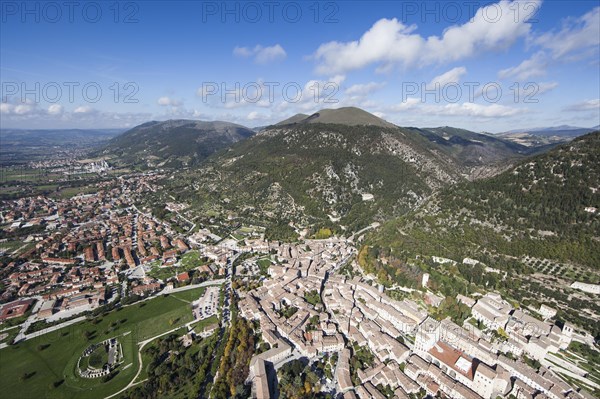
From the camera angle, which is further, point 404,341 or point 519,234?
point 519,234

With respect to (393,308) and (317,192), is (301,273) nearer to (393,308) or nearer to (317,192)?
(393,308)

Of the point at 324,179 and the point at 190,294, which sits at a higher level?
the point at 324,179

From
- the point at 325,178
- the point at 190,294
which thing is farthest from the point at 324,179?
the point at 190,294

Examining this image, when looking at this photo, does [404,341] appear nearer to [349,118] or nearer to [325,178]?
[325,178]

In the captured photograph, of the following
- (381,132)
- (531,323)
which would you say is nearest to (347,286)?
(531,323)

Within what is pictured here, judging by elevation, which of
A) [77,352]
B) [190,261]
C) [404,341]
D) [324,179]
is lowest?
[77,352]

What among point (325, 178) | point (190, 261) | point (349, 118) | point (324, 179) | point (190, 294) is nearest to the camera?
point (190, 294)

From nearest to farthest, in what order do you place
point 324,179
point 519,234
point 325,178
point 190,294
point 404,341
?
point 404,341
point 190,294
point 519,234
point 324,179
point 325,178
